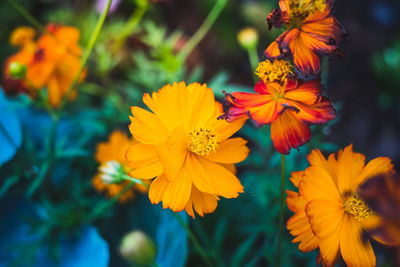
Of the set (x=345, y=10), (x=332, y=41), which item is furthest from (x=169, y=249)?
(x=345, y=10)

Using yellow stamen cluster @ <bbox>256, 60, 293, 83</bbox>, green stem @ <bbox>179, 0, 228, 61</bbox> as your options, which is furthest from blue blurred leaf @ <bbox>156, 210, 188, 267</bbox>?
green stem @ <bbox>179, 0, 228, 61</bbox>

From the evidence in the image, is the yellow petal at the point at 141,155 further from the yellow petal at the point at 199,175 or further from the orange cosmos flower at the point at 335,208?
the orange cosmos flower at the point at 335,208

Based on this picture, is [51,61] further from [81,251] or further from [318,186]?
[318,186]

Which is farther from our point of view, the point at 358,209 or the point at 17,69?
the point at 17,69

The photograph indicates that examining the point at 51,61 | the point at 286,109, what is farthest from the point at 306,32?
the point at 51,61

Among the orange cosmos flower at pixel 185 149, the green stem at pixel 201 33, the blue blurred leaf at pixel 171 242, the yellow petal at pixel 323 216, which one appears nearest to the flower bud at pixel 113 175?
the orange cosmos flower at pixel 185 149

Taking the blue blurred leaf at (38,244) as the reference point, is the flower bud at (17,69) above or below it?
above

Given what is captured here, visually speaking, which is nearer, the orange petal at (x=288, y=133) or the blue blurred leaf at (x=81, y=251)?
the orange petal at (x=288, y=133)
